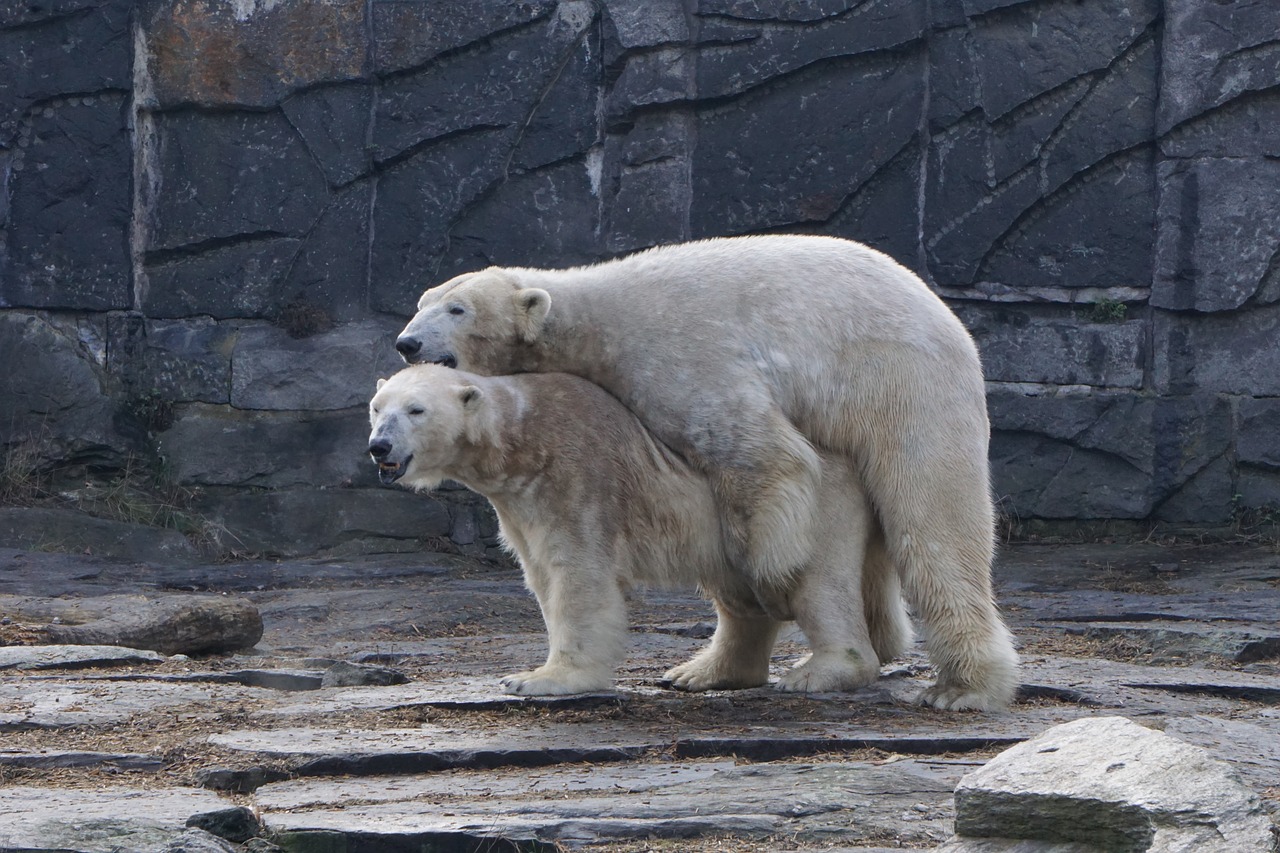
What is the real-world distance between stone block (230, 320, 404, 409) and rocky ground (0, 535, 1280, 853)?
1.48 metres

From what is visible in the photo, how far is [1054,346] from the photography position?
766cm

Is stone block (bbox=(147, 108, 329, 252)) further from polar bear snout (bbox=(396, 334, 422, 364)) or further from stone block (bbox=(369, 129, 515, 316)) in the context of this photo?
polar bear snout (bbox=(396, 334, 422, 364))

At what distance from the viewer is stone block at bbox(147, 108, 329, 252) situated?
7.84 metres

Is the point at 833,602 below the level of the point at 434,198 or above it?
below

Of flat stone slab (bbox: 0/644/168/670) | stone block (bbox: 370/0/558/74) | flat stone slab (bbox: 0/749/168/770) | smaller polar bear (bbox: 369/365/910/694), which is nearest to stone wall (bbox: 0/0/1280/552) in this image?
stone block (bbox: 370/0/558/74)

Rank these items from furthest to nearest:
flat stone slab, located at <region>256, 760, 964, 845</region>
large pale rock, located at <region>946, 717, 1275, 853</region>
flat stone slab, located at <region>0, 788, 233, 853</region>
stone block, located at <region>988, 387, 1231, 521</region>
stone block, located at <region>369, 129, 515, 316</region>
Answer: stone block, located at <region>369, 129, 515, 316</region> → stone block, located at <region>988, 387, 1231, 521</region> → flat stone slab, located at <region>256, 760, 964, 845</region> → flat stone slab, located at <region>0, 788, 233, 853</region> → large pale rock, located at <region>946, 717, 1275, 853</region>

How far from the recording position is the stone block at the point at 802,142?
25.1ft

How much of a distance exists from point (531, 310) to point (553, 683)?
109 centimetres

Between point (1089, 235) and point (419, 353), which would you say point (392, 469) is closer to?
point (419, 353)

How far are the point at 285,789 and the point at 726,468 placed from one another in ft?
5.29

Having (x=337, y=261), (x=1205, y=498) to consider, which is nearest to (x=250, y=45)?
(x=337, y=261)

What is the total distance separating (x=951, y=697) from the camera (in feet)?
13.7

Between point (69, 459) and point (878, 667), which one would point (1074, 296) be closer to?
point (878, 667)

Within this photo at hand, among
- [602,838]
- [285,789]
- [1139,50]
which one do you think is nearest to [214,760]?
[285,789]
